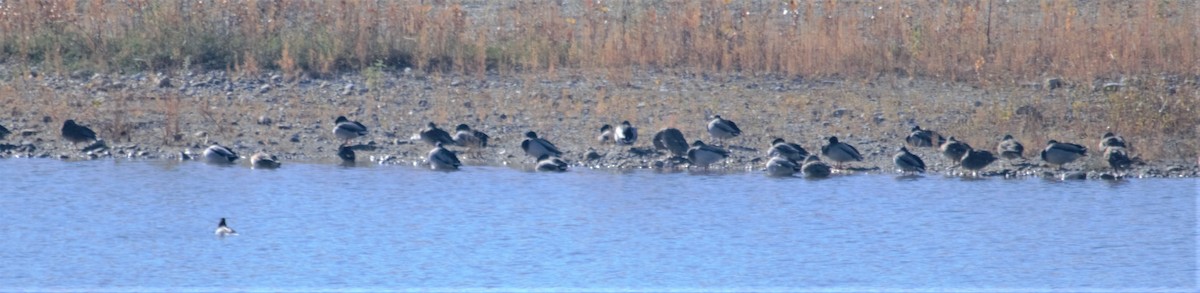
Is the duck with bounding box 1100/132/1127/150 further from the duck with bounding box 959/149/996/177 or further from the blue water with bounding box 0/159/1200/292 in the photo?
the duck with bounding box 959/149/996/177

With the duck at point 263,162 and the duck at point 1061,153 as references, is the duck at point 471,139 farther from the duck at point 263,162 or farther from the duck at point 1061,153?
the duck at point 1061,153

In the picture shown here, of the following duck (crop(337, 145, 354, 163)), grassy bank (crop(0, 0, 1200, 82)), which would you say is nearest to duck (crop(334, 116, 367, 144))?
duck (crop(337, 145, 354, 163))

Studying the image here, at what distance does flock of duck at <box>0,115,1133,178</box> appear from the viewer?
464 inches

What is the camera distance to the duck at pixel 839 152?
11.9 meters

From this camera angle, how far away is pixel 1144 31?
15.6 metres

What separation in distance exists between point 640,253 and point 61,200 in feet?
12.9

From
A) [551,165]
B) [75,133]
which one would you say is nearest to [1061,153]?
[551,165]

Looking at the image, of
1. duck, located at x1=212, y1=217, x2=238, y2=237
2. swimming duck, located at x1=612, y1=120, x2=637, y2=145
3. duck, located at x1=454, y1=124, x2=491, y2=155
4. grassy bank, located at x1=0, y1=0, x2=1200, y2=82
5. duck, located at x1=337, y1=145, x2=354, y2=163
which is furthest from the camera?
grassy bank, located at x1=0, y1=0, x2=1200, y2=82

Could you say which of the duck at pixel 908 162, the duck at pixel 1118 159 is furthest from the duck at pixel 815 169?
the duck at pixel 1118 159

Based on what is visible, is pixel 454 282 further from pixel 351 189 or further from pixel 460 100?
pixel 460 100

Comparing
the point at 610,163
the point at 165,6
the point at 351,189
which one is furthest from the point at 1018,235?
the point at 165,6

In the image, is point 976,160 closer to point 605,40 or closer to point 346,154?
point 346,154

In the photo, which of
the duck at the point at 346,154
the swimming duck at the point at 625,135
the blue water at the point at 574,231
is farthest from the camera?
the swimming duck at the point at 625,135

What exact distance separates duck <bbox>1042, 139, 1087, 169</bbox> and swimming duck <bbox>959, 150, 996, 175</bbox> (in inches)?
14.9
